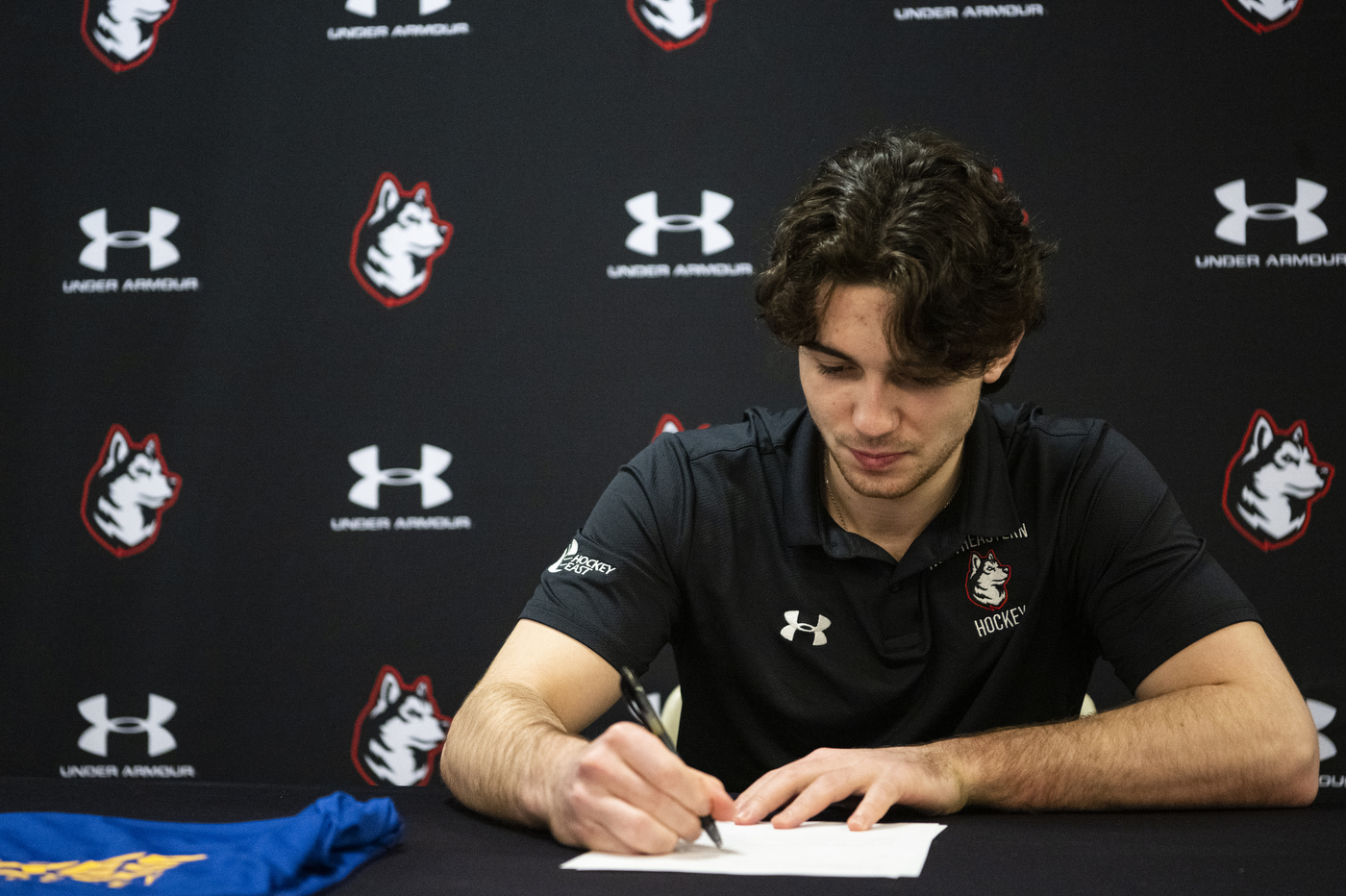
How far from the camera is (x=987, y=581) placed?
1279 mm

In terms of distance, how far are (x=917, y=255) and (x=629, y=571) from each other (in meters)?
0.47

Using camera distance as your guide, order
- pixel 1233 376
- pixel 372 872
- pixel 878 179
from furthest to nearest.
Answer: pixel 1233 376 → pixel 878 179 → pixel 372 872

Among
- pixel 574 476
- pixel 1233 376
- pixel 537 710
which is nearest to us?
pixel 537 710

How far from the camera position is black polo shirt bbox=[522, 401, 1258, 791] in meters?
1.24

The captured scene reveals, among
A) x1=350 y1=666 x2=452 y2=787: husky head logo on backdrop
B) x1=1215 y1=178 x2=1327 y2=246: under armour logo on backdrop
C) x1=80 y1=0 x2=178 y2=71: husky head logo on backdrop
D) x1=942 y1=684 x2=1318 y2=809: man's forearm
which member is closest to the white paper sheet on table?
x1=942 y1=684 x2=1318 y2=809: man's forearm

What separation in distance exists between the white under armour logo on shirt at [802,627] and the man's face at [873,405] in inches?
6.8

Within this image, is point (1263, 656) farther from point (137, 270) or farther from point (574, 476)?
point (137, 270)

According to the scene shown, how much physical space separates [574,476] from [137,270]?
0.92 metres

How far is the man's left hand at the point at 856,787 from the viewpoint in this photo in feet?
3.00

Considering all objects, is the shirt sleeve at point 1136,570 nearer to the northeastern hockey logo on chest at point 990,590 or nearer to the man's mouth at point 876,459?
the northeastern hockey logo on chest at point 990,590

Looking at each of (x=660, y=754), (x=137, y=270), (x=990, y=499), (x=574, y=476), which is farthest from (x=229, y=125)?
(x=660, y=754)

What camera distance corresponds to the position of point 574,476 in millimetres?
1958

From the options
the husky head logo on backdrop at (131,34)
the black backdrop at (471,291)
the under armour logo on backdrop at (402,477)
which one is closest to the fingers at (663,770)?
the black backdrop at (471,291)

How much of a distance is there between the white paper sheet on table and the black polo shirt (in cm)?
36
